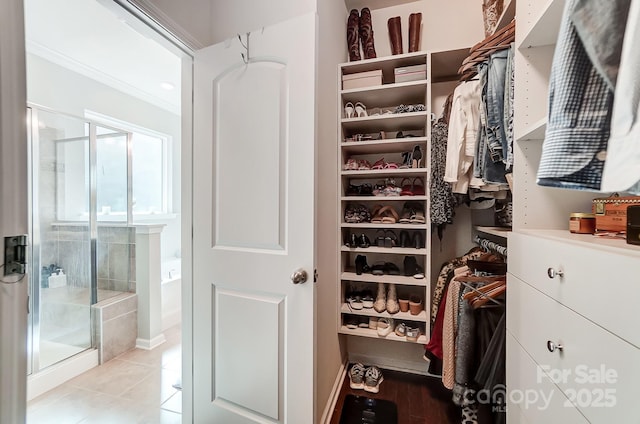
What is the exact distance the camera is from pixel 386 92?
1634 millimetres

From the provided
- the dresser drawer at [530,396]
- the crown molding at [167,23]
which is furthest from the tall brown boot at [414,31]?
the dresser drawer at [530,396]

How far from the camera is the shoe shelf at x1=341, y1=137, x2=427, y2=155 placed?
154 centimetres

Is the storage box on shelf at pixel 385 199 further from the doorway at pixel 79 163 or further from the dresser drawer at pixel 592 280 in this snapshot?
the doorway at pixel 79 163

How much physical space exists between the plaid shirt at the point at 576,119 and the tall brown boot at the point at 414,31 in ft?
4.57

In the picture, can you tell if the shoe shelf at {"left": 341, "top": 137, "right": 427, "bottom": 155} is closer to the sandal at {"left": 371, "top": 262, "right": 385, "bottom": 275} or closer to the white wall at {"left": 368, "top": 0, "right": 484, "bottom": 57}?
the white wall at {"left": 368, "top": 0, "right": 484, "bottom": 57}

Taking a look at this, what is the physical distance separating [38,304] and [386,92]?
2.92 m

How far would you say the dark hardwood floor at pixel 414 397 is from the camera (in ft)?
4.65

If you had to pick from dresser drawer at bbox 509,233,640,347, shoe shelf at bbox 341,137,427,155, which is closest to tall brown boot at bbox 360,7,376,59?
shoe shelf at bbox 341,137,427,155

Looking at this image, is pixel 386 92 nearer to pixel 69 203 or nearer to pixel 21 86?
pixel 21 86

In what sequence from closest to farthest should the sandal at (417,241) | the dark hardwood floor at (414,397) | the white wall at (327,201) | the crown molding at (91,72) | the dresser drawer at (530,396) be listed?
1. the dresser drawer at (530,396)
2. the white wall at (327,201)
3. the dark hardwood floor at (414,397)
4. the sandal at (417,241)
5. the crown molding at (91,72)

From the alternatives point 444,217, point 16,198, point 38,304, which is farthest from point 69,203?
point 444,217

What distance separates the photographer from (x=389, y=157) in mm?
1865

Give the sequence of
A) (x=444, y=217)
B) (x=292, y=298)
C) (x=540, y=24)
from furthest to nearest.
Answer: (x=444, y=217), (x=292, y=298), (x=540, y=24)

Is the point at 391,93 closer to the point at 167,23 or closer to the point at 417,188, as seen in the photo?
the point at 417,188
